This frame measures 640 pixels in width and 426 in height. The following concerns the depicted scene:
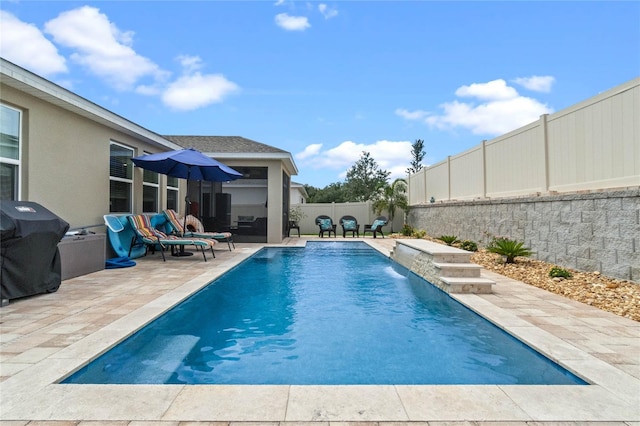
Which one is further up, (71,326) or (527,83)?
(527,83)

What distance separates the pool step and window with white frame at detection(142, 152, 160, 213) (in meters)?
7.46

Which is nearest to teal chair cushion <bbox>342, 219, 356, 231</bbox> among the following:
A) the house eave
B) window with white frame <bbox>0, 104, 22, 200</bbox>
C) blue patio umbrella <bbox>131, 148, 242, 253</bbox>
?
the house eave

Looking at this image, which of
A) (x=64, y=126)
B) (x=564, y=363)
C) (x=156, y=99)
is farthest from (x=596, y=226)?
(x=156, y=99)

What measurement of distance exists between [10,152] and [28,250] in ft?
6.48

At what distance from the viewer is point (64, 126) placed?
6.78 meters

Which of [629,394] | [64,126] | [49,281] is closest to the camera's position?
[629,394]

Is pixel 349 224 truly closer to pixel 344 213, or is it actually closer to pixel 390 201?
pixel 344 213

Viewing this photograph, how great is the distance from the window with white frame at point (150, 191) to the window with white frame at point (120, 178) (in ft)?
2.42

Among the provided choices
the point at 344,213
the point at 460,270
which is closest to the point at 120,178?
the point at 460,270

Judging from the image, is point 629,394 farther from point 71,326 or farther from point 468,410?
point 71,326

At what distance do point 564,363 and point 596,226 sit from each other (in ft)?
12.5

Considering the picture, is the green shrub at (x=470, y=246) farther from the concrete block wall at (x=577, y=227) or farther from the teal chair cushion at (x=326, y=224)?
the teal chair cushion at (x=326, y=224)

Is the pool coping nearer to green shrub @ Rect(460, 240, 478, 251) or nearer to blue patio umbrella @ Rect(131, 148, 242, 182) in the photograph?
blue patio umbrella @ Rect(131, 148, 242, 182)

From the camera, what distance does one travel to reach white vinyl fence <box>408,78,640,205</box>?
528 cm
